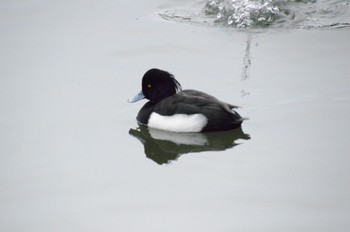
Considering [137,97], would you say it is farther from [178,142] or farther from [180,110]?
[178,142]

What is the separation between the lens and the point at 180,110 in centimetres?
941

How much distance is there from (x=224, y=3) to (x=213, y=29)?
1360 millimetres

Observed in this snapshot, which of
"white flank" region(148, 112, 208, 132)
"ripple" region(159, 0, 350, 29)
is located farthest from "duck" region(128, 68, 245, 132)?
"ripple" region(159, 0, 350, 29)

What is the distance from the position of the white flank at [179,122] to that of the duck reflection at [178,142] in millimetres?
80

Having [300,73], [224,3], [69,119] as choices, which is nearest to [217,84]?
[300,73]

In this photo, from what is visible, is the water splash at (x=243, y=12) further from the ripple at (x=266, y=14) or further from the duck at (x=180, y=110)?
the duck at (x=180, y=110)

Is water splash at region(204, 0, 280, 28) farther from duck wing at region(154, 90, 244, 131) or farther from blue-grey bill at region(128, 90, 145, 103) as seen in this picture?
duck wing at region(154, 90, 244, 131)

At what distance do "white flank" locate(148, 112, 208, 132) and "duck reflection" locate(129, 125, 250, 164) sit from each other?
0.26 ft

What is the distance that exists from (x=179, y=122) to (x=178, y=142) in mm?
280

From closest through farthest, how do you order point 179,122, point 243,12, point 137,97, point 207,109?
point 207,109 < point 179,122 < point 137,97 < point 243,12

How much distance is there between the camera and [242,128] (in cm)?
957

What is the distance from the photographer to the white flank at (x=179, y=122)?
30.7ft

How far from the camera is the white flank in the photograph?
30.7 ft

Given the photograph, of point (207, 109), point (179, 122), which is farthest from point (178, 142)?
point (207, 109)
